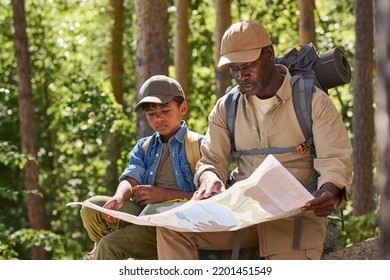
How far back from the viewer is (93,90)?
1725cm

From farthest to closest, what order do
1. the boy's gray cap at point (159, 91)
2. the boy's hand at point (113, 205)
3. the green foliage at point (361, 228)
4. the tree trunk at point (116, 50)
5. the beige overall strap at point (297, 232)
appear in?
1. the tree trunk at point (116, 50)
2. the green foliage at point (361, 228)
3. the boy's gray cap at point (159, 91)
4. the boy's hand at point (113, 205)
5. the beige overall strap at point (297, 232)

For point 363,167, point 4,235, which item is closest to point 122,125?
point 4,235

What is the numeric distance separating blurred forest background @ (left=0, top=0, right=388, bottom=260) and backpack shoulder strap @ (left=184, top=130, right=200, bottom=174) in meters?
7.53

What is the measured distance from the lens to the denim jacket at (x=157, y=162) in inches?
234

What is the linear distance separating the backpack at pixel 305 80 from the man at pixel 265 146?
0.09 ft

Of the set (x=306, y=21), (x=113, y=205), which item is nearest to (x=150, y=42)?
(x=306, y=21)

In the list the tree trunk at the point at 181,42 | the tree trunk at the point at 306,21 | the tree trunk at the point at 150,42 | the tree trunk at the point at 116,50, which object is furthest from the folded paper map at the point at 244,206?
the tree trunk at the point at 116,50

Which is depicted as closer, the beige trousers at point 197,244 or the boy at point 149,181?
the beige trousers at point 197,244

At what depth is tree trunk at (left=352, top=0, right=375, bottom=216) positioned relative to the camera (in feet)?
47.3

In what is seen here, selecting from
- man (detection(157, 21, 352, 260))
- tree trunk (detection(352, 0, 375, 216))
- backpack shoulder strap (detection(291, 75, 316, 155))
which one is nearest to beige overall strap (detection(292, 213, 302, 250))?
man (detection(157, 21, 352, 260))

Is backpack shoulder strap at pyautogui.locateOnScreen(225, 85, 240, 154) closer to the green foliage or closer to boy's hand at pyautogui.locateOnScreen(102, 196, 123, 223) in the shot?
boy's hand at pyautogui.locateOnScreen(102, 196, 123, 223)

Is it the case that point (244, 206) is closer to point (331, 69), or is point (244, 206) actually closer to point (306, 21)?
→ point (331, 69)

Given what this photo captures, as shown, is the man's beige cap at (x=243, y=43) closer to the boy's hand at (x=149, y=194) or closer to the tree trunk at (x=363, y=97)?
the boy's hand at (x=149, y=194)

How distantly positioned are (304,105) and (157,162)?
0.98 meters
